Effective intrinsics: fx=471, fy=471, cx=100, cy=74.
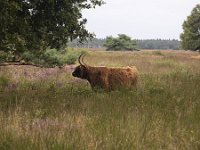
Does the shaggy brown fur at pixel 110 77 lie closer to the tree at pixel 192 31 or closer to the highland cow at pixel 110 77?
the highland cow at pixel 110 77

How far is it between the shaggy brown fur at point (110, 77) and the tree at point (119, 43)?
68642mm

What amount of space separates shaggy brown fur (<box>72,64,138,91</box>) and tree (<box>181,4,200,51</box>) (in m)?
68.1

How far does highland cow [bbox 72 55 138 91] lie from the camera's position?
14.4 metres

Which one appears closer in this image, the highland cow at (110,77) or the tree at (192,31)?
the highland cow at (110,77)

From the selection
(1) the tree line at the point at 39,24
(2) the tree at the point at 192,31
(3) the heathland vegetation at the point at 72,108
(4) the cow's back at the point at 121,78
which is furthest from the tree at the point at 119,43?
(1) the tree line at the point at 39,24

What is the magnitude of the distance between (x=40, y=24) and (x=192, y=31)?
73.9 m

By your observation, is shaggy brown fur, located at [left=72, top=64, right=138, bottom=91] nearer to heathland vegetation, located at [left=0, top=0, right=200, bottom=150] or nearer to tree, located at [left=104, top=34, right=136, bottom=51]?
heathland vegetation, located at [left=0, top=0, right=200, bottom=150]

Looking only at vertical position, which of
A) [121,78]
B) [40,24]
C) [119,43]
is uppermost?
[40,24]

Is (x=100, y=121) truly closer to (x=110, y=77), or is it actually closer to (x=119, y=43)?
(x=110, y=77)

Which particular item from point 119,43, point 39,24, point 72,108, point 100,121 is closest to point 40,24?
point 39,24

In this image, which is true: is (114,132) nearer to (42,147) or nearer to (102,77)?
(42,147)

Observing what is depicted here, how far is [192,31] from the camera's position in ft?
274

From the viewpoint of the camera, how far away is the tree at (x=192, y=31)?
82.2 metres

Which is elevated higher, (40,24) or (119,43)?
(40,24)
